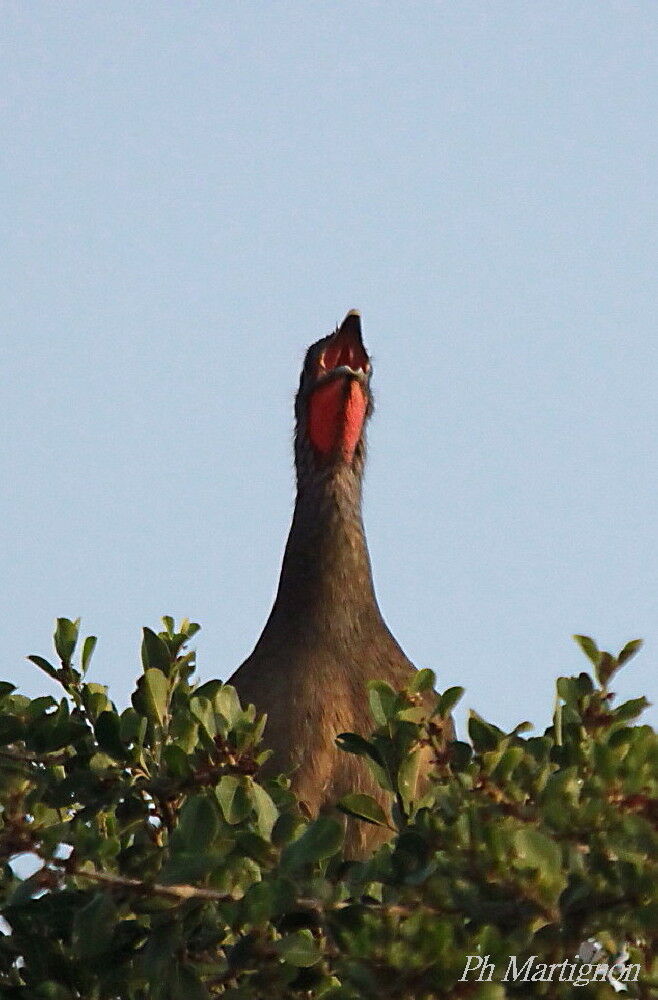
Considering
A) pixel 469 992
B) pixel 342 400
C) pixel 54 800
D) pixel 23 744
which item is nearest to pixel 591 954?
pixel 469 992

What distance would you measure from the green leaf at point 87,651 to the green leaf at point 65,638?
3cm

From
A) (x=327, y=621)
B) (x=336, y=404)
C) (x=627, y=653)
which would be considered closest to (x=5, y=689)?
(x=627, y=653)

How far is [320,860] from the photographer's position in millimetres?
3627

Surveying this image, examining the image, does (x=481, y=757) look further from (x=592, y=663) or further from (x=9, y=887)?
(x=9, y=887)

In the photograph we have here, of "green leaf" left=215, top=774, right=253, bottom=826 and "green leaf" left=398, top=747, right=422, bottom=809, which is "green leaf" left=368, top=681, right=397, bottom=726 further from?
"green leaf" left=215, top=774, right=253, bottom=826

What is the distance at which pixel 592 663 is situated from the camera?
13.5ft

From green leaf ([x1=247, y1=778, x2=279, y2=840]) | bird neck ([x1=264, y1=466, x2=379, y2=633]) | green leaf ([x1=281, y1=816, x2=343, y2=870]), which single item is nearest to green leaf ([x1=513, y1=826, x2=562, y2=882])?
green leaf ([x1=281, y1=816, x2=343, y2=870])

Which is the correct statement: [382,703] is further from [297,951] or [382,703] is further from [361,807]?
[297,951]

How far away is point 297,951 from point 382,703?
103cm

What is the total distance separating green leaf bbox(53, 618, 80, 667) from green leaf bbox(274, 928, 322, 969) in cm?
157

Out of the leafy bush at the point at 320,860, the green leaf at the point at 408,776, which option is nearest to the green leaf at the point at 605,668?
the leafy bush at the point at 320,860

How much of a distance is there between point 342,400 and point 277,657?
4.95 ft

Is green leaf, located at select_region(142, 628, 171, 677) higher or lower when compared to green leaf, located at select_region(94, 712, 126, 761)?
higher

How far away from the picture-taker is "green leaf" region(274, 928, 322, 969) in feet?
10.8
